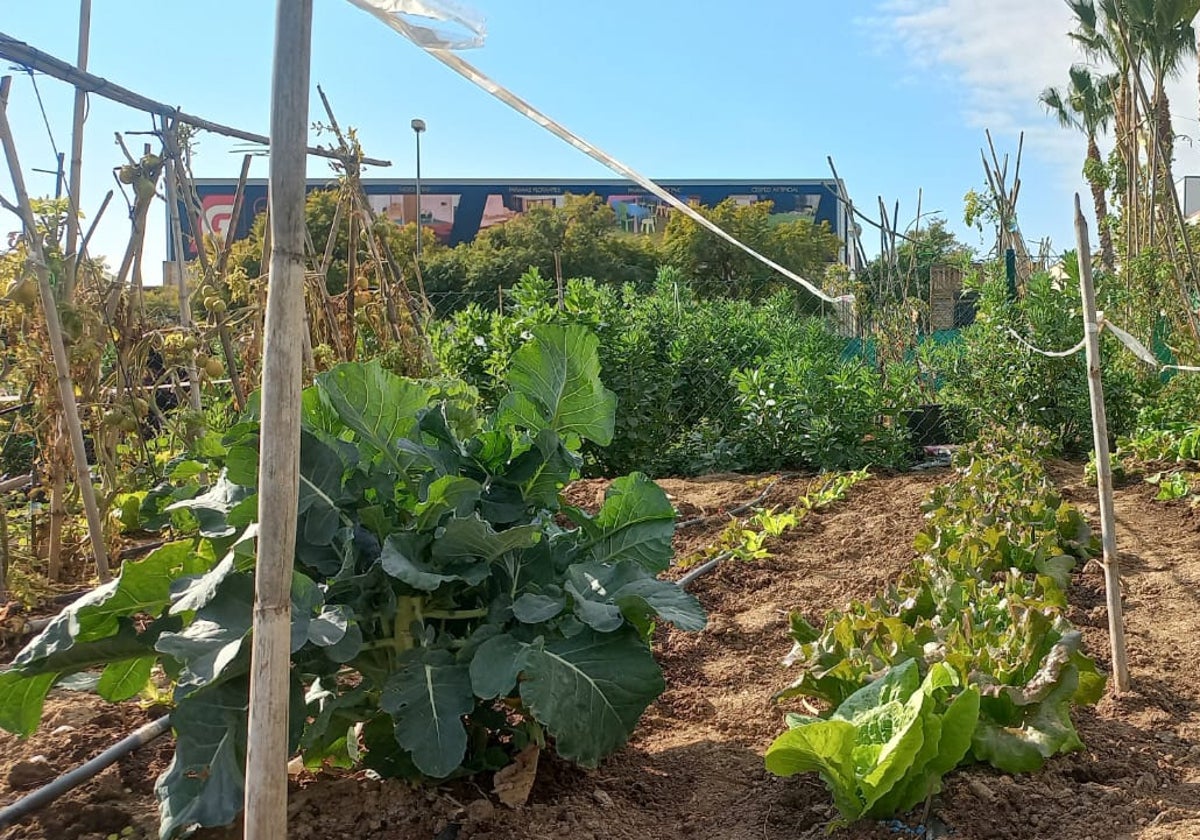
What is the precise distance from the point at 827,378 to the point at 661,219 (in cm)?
2748

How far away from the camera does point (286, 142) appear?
4.85ft

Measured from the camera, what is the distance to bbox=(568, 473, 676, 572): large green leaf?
2592mm

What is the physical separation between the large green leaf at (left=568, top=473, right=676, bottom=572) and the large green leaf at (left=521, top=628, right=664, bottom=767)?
0.32m

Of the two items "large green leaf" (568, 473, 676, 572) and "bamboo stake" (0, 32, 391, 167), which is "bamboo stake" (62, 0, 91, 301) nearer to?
"bamboo stake" (0, 32, 391, 167)

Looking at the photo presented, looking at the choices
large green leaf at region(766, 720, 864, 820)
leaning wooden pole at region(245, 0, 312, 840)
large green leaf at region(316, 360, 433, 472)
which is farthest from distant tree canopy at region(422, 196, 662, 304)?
leaning wooden pole at region(245, 0, 312, 840)

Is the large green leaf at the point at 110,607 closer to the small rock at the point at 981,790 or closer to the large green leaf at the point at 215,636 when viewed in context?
the large green leaf at the point at 215,636

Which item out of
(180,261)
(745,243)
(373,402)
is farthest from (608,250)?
(373,402)

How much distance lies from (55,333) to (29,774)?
195 cm

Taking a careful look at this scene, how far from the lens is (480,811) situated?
2.18 m

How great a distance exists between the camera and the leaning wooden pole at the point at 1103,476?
293 cm

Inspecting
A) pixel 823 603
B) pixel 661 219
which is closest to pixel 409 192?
pixel 661 219

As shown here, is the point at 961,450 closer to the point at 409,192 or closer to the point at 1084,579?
the point at 1084,579

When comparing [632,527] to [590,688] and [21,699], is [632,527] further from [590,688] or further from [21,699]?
[21,699]

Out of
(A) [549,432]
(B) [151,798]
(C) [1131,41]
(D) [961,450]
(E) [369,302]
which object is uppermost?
(C) [1131,41]
